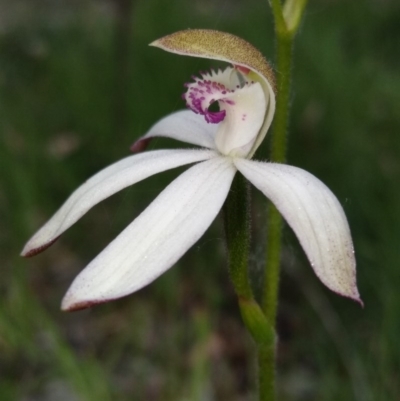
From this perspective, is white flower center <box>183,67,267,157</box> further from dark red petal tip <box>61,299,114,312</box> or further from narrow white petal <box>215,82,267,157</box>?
dark red petal tip <box>61,299,114,312</box>

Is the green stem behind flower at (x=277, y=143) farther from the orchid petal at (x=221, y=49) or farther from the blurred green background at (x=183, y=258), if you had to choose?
the blurred green background at (x=183, y=258)

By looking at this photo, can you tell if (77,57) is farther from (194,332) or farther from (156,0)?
(194,332)

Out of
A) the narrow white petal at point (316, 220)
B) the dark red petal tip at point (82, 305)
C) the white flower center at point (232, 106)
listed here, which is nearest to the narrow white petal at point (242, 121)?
the white flower center at point (232, 106)

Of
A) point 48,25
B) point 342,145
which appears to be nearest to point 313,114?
point 342,145

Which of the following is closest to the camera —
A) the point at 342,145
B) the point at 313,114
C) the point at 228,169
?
the point at 228,169

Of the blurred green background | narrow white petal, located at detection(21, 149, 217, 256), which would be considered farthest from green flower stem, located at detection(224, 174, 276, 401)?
the blurred green background

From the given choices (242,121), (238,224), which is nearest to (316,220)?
(238,224)
